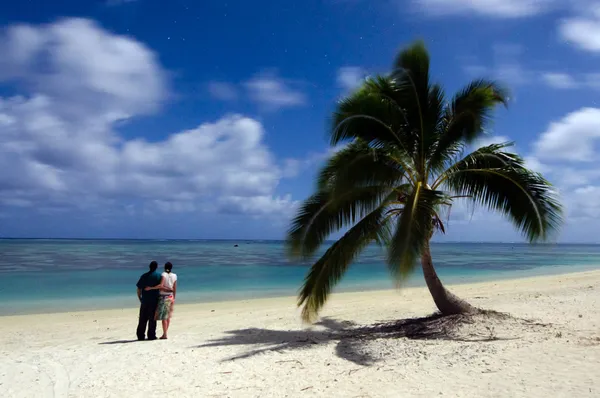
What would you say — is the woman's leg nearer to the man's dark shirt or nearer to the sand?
the sand

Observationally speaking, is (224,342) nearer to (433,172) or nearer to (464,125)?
(433,172)

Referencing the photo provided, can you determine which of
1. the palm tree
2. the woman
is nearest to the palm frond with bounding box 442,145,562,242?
the palm tree

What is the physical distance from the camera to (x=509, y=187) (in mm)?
8227

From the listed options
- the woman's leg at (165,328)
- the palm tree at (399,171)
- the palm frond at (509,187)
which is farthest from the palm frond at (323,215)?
the woman's leg at (165,328)

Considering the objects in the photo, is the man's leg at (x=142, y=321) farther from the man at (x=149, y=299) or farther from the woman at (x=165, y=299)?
the woman at (x=165, y=299)

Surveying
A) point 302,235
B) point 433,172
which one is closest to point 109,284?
point 302,235

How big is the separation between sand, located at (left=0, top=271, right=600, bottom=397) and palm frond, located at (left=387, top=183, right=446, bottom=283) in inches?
49.7

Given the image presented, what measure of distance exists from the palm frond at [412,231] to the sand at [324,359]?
4.14 feet

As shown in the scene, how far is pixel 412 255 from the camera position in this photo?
698cm

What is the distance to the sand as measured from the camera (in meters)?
5.45

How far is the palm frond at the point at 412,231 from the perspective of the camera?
6.86 meters

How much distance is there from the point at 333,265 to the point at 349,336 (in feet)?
4.73

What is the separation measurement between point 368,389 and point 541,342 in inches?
128

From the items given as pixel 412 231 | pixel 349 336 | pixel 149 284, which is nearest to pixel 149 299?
pixel 149 284
